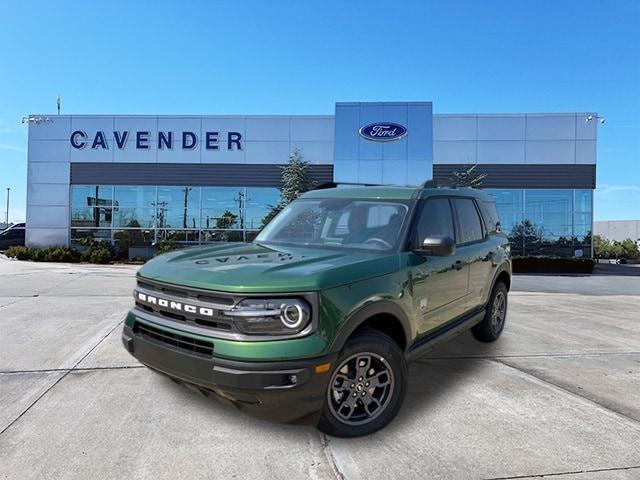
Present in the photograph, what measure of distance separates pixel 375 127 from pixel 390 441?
72.3ft

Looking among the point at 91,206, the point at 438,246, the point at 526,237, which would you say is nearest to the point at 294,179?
the point at 91,206

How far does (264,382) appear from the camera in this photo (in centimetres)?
263

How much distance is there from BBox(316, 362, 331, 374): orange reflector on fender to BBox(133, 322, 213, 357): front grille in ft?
2.28

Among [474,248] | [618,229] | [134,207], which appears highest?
[618,229]

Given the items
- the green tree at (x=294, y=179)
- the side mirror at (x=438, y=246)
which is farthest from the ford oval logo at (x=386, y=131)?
the side mirror at (x=438, y=246)

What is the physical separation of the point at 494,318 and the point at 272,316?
4283 millimetres

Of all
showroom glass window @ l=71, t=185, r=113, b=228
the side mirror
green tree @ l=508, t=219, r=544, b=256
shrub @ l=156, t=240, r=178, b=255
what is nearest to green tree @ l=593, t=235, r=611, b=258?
green tree @ l=508, t=219, r=544, b=256

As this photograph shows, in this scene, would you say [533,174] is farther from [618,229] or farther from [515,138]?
[618,229]

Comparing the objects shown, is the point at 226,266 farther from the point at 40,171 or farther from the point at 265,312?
the point at 40,171

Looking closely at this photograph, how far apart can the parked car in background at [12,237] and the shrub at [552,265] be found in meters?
30.5

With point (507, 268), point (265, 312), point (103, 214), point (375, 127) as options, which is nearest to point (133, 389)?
point (265, 312)

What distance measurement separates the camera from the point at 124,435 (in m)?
3.15

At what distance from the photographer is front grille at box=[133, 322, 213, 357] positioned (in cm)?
284

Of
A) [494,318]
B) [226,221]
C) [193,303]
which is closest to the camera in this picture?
[193,303]
